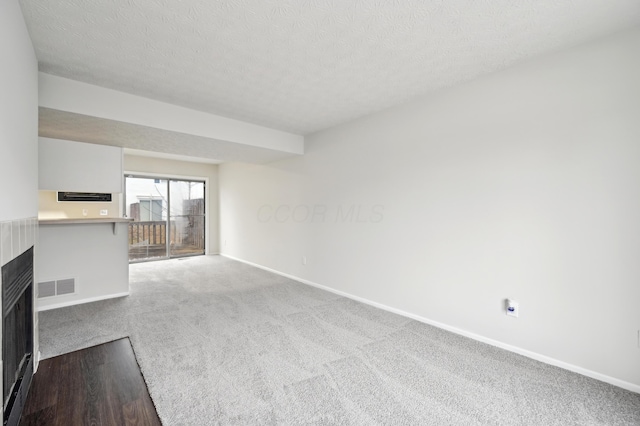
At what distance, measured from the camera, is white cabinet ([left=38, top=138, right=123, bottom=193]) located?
3299 millimetres

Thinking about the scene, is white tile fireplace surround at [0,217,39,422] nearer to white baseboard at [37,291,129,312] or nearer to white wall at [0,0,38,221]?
white wall at [0,0,38,221]

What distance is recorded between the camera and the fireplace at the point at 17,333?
4.66 feet

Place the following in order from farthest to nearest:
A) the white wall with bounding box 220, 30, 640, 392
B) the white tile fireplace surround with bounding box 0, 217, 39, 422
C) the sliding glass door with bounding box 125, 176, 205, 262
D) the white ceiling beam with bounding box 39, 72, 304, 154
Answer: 1. the sliding glass door with bounding box 125, 176, 205, 262
2. the white ceiling beam with bounding box 39, 72, 304, 154
3. the white wall with bounding box 220, 30, 640, 392
4. the white tile fireplace surround with bounding box 0, 217, 39, 422

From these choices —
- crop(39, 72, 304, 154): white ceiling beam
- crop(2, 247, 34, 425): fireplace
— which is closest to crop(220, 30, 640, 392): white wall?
crop(39, 72, 304, 154): white ceiling beam

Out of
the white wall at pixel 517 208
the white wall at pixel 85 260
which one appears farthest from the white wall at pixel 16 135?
the white wall at pixel 517 208

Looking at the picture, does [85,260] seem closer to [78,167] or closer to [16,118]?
[78,167]

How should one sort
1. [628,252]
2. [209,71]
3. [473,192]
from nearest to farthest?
1. [628,252]
2. [209,71]
3. [473,192]

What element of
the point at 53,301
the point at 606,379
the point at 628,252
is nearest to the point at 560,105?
the point at 628,252

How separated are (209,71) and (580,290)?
11.3ft

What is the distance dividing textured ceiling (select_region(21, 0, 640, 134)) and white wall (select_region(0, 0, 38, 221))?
0.80 feet

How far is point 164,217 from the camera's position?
23.1 feet

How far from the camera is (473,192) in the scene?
8.93 ft

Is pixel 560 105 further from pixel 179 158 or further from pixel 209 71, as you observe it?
pixel 179 158

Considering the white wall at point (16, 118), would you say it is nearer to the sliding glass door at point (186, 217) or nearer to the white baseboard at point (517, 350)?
the white baseboard at point (517, 350)
